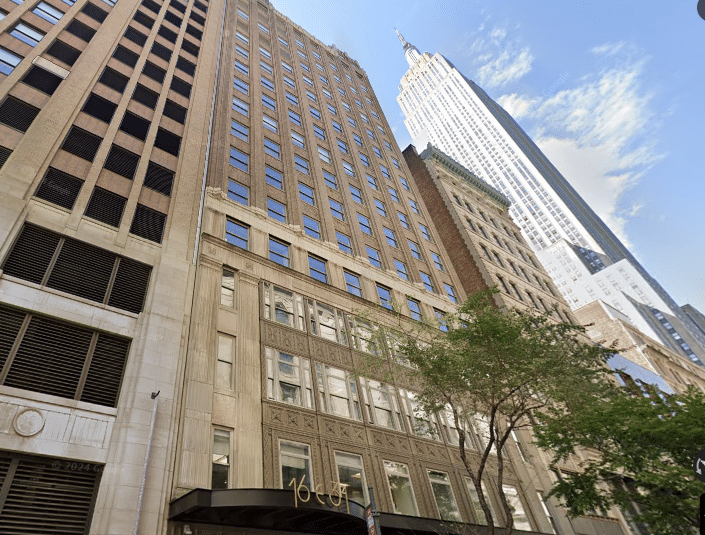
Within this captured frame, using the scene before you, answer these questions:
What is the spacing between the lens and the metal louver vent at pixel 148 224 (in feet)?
67.1

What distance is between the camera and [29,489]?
12.0 m

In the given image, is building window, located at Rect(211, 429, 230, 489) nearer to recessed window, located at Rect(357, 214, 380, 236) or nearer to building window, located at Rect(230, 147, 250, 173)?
building window, located at Rect(230, 147, 250, 173)

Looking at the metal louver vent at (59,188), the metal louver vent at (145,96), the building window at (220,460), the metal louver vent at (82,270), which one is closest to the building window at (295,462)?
the building window at (220,460)

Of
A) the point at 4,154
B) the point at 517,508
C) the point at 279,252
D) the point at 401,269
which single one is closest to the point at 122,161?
the point at 4,154

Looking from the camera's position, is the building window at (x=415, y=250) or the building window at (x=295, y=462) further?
the building window at (x=415, y=250)

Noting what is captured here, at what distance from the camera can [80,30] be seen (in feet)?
94.9

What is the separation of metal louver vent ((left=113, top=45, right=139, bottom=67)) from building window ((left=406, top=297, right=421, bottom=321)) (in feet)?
78.3

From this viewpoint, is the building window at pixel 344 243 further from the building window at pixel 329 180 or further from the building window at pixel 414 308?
the building window at pixel 329 180

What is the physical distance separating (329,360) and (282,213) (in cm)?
1112

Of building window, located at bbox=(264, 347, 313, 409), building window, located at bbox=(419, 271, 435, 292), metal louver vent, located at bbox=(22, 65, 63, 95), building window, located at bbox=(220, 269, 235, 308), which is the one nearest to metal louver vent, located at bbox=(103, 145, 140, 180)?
metal louver vent, located at bbox=(22, 65, 63, 95)

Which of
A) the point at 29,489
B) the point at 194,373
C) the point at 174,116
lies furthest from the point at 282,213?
the point at 29,489

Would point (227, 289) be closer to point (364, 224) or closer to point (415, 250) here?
point (364, 224)

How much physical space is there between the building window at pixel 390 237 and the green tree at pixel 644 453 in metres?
18.8

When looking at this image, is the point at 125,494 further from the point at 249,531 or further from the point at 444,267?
the point at 444,267
